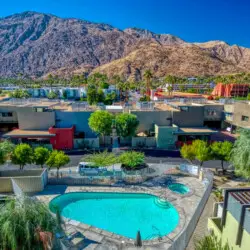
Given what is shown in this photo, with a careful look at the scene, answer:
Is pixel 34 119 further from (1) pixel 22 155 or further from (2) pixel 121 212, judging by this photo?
(2) pixel 121 212

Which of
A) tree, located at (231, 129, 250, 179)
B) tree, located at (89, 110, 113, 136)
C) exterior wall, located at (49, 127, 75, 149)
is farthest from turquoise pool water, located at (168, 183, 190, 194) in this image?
exterior wall, located at (49, 127, 75, 149)

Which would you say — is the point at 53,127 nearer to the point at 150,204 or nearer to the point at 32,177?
the point at 32,177

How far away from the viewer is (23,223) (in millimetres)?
7852

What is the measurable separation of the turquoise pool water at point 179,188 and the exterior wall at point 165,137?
12211 mm

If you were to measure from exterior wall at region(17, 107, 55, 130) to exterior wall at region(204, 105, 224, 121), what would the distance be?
100ft

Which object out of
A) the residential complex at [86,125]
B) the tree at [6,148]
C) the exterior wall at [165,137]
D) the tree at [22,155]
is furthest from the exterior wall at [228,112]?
the tree at [6,148]

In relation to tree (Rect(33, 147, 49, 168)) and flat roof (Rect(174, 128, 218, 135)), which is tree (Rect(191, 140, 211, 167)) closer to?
flat roof (Rect(174, 128, 218, 135))

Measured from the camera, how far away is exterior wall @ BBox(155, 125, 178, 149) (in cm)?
3344

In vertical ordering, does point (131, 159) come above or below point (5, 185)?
above

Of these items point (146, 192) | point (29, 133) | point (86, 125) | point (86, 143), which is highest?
point (86, 125)

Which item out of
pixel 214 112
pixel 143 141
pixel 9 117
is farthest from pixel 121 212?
pixel 214 112

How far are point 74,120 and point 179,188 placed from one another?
20693 mm

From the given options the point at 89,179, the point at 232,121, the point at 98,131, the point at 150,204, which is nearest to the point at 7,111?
the point at 98,131

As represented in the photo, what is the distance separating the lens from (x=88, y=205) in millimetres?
19625
